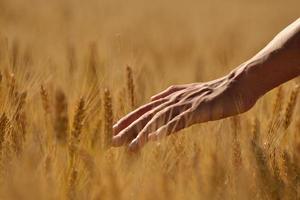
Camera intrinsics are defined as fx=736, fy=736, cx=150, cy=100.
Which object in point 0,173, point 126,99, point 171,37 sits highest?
point 171,37

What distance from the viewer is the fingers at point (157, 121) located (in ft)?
4.36

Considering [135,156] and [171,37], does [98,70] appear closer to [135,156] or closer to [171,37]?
[135,156]

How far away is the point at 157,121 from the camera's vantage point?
4.84ft

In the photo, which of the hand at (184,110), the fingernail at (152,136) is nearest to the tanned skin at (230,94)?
the hand at (184,110)

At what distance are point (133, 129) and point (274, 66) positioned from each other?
1.08ft

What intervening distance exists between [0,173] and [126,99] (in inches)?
18.8

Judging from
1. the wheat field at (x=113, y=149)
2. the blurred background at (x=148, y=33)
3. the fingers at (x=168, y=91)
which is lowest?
the wheat field at (x=113, y=149)

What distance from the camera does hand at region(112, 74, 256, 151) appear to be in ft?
4.70

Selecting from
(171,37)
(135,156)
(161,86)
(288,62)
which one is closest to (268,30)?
(171,37)

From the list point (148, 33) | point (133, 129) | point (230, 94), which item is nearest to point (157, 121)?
point (133, 129)

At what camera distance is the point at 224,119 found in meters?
→ 1.53

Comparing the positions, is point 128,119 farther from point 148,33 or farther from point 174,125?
point 148,33

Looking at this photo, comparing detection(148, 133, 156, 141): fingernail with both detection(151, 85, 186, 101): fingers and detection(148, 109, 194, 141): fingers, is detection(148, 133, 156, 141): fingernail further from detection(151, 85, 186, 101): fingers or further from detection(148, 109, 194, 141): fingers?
detection(151, 85, 186, 101): fingers

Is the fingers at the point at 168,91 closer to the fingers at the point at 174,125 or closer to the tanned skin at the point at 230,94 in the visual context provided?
the tanned skin at the point at 230,94
